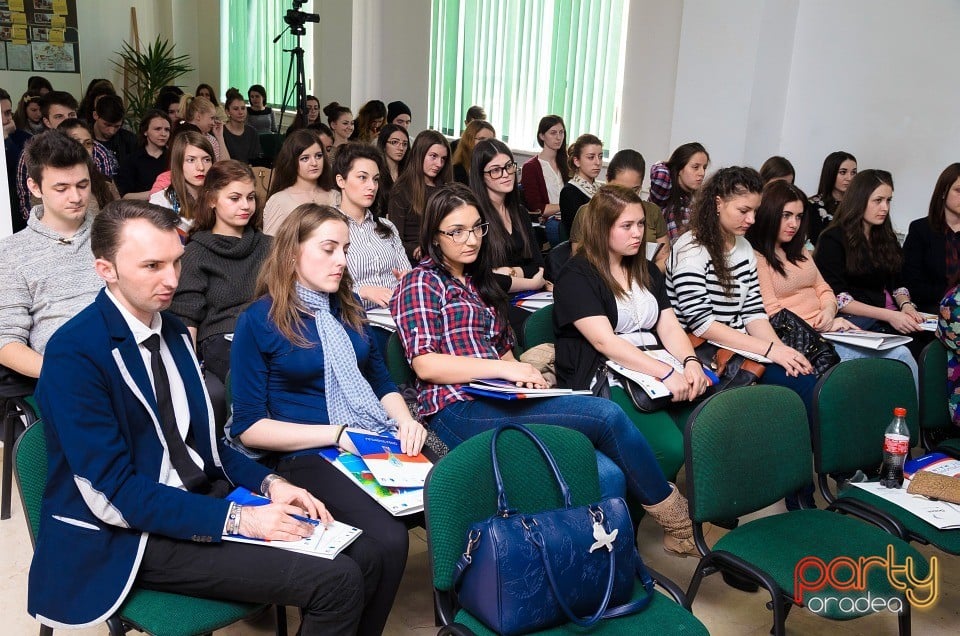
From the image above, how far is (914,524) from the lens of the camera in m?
2.29

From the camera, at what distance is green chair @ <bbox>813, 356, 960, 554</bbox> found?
2.36 meters

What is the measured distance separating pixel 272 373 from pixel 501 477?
75 cm

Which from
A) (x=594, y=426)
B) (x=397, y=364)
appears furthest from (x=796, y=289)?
(x=397, y=364)

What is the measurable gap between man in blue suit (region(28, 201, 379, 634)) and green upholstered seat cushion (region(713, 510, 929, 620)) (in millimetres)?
955

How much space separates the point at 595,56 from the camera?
23.8 ft

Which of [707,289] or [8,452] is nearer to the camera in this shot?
[8,452]

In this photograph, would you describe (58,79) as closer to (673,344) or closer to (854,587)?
(673,344)

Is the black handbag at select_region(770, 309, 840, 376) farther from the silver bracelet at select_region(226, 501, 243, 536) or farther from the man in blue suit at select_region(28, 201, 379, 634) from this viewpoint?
the silver bracelet at select_region(226, 501, 243, 536)

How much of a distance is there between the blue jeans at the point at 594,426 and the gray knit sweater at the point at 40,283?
1.28m

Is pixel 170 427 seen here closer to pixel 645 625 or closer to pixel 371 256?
pixel 645 625

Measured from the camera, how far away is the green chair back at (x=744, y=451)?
2133 millimetres

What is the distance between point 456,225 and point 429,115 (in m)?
6.95

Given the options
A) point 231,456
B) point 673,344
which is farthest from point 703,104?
point 231,456

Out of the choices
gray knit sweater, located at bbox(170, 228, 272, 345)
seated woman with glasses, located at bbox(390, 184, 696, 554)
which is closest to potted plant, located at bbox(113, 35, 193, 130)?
gray knit sweater, located at bbox(170, 228, 272, 345)
